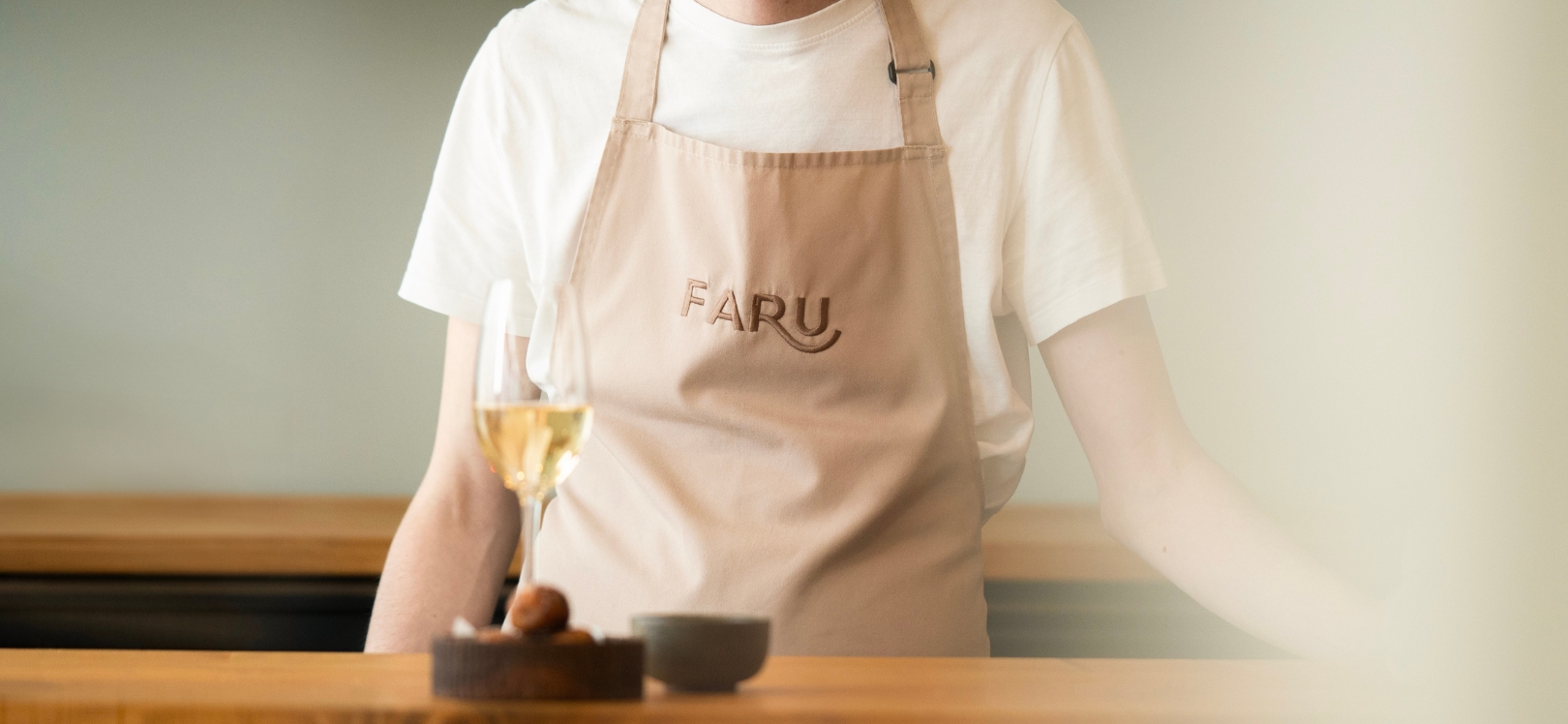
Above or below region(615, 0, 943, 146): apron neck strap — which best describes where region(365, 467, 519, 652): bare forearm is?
below

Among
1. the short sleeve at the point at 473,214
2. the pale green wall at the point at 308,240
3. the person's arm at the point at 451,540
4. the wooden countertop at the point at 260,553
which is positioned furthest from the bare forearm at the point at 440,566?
the pale green wall at the point at 308,240

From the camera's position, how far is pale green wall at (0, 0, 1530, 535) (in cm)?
238

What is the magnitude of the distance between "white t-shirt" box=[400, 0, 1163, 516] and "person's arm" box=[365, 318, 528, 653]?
95 millimetres

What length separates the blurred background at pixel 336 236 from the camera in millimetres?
2363

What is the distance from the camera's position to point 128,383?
2422 millimetres

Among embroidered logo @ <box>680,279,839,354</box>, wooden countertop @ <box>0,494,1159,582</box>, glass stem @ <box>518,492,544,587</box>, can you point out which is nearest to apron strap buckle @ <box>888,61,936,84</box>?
embroidered logo @ <box>680,279,839,354</box>

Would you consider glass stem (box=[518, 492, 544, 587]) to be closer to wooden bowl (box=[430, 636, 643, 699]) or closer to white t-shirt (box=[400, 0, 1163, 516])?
wooden bowl (box=[430, 636, 643, 699])

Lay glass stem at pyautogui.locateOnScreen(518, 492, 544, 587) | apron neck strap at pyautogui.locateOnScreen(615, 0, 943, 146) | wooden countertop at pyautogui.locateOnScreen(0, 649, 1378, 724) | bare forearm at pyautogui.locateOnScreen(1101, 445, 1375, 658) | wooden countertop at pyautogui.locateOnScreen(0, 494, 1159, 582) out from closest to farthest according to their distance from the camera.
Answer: wooden countertop at pyautogui.locateOnScreen(0, 649, 1378, 724)
glass stem at pyautogui.locateOnScreen(518, 492, 544, 587)
bare forearm at pyautogui.locateOnScreen(1101, 445, 1375, 658)
apron neck strap at pyautogui.locateOnScreen(615, 0, 943, 146)
wooden countertop at pyautogui.locateOnScreen(0, 494, 1159, 582)

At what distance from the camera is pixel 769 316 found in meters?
1.07

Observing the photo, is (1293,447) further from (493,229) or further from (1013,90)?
(493,229)

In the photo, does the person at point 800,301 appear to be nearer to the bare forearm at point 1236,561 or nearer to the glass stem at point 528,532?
the bare forearm at point 1236,561

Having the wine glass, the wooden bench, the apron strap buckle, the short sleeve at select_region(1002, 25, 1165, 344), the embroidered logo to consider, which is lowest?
the wooden bench

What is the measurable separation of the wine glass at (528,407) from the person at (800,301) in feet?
1.37

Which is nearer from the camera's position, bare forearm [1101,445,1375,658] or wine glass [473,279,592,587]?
wine glass [473,279,592,587]
